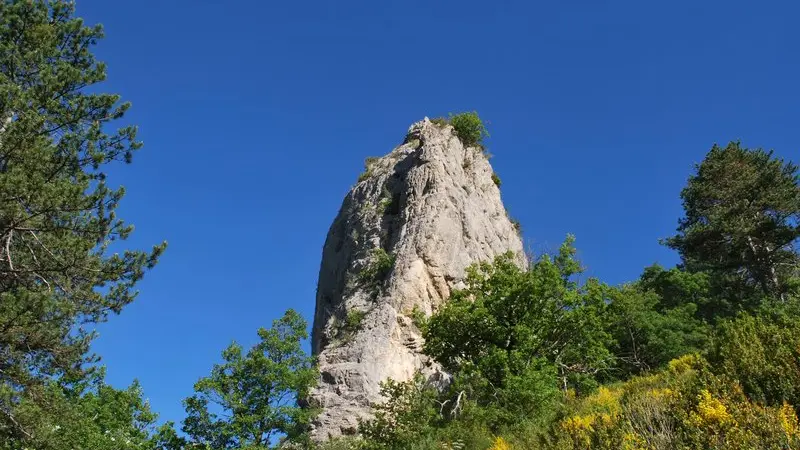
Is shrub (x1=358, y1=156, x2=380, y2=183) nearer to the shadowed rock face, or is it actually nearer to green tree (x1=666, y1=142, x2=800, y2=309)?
the shadowed rock face

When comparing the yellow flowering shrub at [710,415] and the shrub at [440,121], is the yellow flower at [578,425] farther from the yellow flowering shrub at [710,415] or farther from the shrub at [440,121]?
the shrub at [440,121]

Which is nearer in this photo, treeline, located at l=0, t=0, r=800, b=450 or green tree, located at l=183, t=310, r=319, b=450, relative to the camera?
treeline, located at l=0, t=0, r=800, b=450

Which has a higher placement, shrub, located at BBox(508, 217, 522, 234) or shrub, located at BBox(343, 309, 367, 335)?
shrub, located at BBox(508, 217, 522, 234)

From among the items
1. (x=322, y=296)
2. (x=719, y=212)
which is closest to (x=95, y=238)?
(x=322, y=296)

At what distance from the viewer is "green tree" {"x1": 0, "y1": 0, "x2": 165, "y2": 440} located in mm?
12797

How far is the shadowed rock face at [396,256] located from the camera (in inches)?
1017

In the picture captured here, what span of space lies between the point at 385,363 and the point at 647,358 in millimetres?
13056

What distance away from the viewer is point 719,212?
88.4 feet

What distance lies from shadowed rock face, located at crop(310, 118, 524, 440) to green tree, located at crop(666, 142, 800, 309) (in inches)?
411

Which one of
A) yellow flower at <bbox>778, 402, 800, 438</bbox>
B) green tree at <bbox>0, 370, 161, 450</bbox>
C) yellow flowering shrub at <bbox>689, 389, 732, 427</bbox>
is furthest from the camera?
green tree at <bbox>0, 370, 161, 450</bbox>

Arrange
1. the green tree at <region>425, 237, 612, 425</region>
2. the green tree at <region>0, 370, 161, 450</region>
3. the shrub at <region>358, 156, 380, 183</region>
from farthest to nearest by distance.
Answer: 1. the shrub at <region>358, 156, 380, 183</region>
2. the green tree at <region>425, 237, 612, 425</region>
3. the green tree at <region>0, 370, 161, 450</region>

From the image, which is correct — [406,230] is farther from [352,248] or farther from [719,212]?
[719,212]

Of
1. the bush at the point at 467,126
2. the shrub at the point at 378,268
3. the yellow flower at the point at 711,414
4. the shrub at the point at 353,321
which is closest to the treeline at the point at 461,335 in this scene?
the yellow flower at the point at 711,414

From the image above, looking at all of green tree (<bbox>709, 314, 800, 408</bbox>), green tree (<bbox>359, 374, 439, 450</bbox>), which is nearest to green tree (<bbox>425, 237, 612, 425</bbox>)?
green tree (<bbox>359, 374, 439, 450</bbox>)
